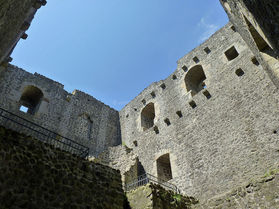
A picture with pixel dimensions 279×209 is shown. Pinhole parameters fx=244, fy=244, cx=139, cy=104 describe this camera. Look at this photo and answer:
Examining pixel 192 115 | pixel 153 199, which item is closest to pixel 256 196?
pixel 153 199

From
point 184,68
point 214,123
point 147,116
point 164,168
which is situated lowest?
point 164,168

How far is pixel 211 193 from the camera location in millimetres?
9516

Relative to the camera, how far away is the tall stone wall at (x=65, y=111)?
14194 mm

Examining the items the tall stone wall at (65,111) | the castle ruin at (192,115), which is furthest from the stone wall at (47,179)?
the tall stone wall at (65,111)

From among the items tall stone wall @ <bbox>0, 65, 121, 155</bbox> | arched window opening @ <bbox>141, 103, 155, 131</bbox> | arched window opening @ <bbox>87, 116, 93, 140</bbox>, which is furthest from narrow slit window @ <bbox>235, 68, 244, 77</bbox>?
arched window opening @ <bbox>87, 116, 93, 140</bbox>

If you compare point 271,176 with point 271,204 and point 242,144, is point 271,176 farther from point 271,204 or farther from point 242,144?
point 242,144

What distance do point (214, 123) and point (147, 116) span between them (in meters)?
6.53

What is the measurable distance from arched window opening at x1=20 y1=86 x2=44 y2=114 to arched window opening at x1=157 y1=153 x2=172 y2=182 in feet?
26.9

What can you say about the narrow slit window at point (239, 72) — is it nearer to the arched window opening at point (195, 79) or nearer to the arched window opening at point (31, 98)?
the arched window opening at point (195, 79)

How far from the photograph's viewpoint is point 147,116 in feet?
56.0

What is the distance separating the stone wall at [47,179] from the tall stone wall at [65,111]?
9.22 m

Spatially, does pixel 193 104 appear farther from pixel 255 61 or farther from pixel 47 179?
pixel 47 179

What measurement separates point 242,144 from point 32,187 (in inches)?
308

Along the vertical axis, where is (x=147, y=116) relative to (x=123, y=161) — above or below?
above
